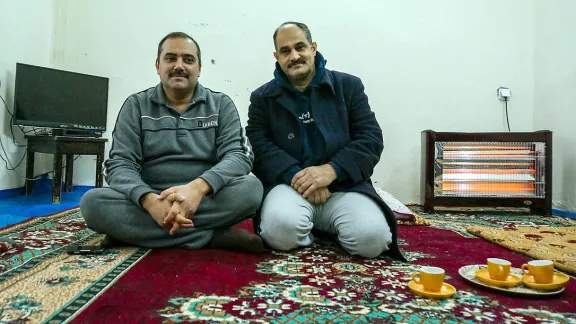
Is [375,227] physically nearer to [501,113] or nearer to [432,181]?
[432,181]

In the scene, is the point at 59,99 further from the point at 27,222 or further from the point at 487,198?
the point at 487,198

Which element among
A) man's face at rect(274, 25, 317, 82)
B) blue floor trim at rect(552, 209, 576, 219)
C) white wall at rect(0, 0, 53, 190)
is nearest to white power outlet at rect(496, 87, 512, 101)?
blue floor trim at rect(552, 209, 576, 219)

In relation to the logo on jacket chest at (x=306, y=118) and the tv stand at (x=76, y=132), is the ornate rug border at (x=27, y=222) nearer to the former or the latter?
the tv stand at (x=76, y=132)

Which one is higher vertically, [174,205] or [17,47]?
[17,47]

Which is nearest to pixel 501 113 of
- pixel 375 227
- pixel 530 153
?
pixel 530 153

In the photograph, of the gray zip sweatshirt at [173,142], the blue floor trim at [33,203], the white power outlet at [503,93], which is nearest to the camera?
the gray zip sweatshirt at [173,142]

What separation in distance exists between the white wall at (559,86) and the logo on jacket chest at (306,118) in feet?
7.40

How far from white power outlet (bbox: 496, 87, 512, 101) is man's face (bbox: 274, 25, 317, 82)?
7.70 feet

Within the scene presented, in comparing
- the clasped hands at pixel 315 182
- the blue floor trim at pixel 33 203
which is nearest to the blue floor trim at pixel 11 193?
the blue floor trim at pixel 33 203

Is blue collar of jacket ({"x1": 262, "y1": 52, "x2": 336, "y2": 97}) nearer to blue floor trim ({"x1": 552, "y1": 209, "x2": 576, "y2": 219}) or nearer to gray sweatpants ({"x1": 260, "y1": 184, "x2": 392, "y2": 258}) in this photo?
gray sweatpants ({"x1": 260, "y1": 184, "x2": 392, "y2": 258})

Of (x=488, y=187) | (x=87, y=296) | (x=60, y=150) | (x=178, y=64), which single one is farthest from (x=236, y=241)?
(x=488, y=187)

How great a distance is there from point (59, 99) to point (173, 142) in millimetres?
2093

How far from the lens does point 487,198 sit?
279 centimetres

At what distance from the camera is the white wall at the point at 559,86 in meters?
2.88
